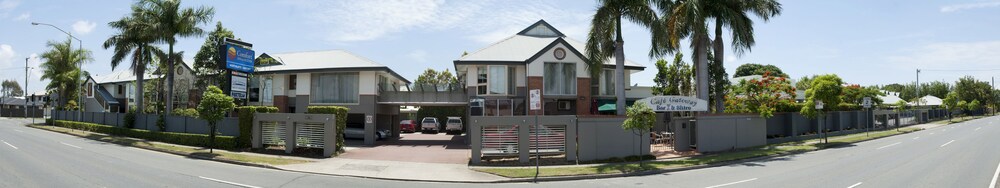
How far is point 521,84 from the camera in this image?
29844mm

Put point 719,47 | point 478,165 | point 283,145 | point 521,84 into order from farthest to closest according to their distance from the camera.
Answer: point 521,84 → point 719,47 → point 283,145 → point 478,165

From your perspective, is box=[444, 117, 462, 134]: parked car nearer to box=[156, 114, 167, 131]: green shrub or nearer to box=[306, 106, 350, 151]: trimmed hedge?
box=[306, 106, 350, 151]: trimmed hedge

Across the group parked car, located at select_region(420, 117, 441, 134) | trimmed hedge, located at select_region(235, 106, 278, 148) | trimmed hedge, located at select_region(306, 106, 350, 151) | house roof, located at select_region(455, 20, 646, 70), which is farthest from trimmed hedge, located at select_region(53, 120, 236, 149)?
parked car, located at select_region(420, 117, 441, 134)

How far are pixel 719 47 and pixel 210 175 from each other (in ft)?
79.2

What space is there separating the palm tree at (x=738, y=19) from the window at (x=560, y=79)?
774 cm

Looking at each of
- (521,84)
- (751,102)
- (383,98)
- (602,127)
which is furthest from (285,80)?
(751,102)

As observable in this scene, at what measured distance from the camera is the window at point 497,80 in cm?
2944

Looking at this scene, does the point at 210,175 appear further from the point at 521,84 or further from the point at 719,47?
the point at 719,47

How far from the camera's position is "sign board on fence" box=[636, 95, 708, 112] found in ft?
74.8

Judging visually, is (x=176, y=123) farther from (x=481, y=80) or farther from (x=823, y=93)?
(x=823, y=93)

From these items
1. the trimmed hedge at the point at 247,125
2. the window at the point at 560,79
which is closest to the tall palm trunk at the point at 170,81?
the trimmed hedge at the point at 247,125

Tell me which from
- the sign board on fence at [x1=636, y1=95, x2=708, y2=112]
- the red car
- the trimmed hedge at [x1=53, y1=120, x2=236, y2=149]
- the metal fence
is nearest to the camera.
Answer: the sign board on fence at [x1=636, y1=95, x2=708, y2=112]

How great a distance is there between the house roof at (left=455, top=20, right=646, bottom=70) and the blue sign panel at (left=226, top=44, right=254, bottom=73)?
420 inches

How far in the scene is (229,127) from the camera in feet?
82.4
